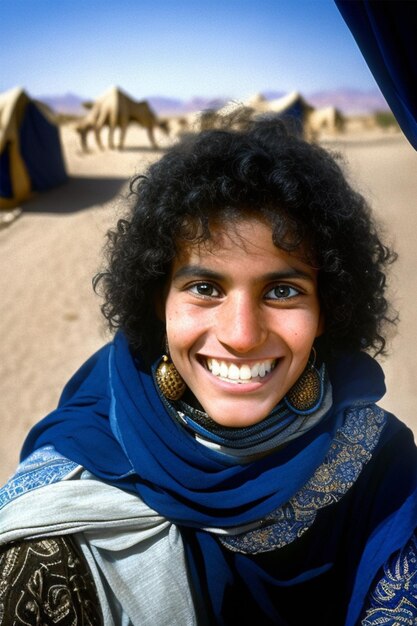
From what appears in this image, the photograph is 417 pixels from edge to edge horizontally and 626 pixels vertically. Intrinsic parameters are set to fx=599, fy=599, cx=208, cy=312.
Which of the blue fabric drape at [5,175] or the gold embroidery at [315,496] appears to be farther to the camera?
the blue fabric drape at [5,175]

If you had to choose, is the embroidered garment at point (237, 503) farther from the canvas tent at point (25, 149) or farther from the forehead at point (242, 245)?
the canvas tent at point (25, 149)

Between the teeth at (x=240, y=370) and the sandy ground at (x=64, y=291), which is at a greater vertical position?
the teeth at (x=240, y=370)

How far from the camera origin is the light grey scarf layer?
1.31 m

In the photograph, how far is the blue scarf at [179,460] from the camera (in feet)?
4.51

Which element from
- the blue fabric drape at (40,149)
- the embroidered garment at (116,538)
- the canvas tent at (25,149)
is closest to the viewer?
the embroidered garment at (116,538)

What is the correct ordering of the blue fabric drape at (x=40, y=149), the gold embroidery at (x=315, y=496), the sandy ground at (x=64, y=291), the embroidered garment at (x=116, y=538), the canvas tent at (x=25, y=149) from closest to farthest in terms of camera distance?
the embroidered garment at (x=116, y=538) → the gold embroidery at (x=315, y=496) → the sandy ground at (x=64, y=291) → the canvas tent at (x=25, y=149) → the blue fabric drape at (x=40, y=149)

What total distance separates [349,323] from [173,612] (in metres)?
0.81

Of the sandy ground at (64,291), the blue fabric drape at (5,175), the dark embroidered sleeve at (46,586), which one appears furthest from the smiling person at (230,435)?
the blue fabric drape at (5,175)

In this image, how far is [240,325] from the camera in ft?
4.08

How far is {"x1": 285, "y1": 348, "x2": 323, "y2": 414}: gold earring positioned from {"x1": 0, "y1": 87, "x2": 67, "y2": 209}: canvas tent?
10.8 meters


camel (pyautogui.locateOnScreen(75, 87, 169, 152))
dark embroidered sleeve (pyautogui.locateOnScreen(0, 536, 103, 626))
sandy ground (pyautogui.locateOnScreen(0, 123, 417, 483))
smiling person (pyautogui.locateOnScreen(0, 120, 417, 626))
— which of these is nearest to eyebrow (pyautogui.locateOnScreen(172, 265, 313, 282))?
smiling person (pyautogui.locateOnScreen(0, 120, 417, 626))

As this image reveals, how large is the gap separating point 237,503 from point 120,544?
0.28 meters

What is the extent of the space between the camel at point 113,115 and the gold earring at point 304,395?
17.1 m

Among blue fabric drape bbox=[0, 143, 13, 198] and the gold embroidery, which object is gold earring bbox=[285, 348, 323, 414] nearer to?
the gold embroidery
